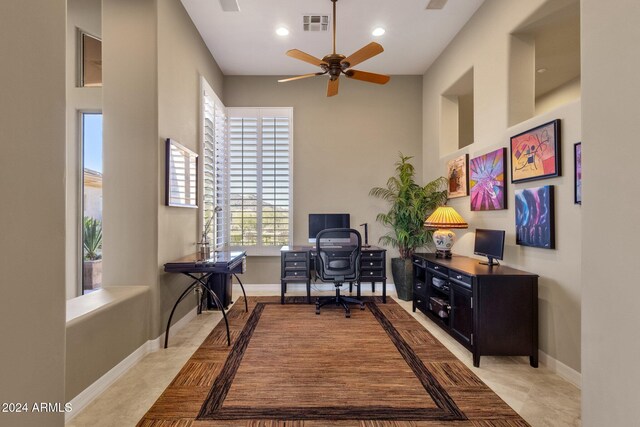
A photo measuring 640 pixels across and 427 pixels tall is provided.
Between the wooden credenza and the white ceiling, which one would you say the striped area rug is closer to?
the wooden credenza

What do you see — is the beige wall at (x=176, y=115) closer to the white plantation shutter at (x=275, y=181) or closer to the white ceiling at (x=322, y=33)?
the white ceiling at (x=322, y=33)

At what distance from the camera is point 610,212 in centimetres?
125

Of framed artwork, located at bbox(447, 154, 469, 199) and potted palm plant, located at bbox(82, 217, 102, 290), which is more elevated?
framed artwork, located at bbox(447, 154, 469, 199)

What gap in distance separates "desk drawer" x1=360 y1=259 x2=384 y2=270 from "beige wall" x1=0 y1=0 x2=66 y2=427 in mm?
3628

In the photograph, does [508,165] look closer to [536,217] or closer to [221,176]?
[536,217]

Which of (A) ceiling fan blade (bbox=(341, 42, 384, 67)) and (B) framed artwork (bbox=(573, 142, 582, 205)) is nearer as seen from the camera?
(B) framed artwork (bbox=(573, 142, 582, 205))

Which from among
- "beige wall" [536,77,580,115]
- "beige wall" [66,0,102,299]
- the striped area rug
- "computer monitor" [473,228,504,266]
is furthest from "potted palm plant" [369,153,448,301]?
"beige wall" [66,0,102,299]

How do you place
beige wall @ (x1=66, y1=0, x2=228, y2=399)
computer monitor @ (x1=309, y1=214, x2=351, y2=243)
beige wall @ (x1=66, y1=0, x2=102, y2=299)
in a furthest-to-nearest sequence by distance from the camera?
computer monitor @ (x1=309, y1=214, x2=351, y2=243), beige wall @ (x1=66, y1=0, x2=102, y2=299), beige wall @ (x1=66, y1=0, x2=228, y2=399)

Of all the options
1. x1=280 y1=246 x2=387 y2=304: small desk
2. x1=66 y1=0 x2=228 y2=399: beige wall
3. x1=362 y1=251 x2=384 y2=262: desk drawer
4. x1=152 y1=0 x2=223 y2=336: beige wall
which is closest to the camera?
x1=66 y1=0 x2=228 y2=399: beige wall

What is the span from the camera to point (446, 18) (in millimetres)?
3570

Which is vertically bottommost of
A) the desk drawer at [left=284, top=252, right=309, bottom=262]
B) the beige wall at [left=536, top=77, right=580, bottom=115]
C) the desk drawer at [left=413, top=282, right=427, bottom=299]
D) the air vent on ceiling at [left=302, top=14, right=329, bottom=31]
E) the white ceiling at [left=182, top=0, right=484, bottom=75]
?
the desk drawer at [left=413, top=282, right=427, bottom=299]

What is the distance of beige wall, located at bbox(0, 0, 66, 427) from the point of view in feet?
3.26

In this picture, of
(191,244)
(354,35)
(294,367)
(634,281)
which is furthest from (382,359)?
(354,35)

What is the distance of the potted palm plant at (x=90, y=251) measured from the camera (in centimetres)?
329
